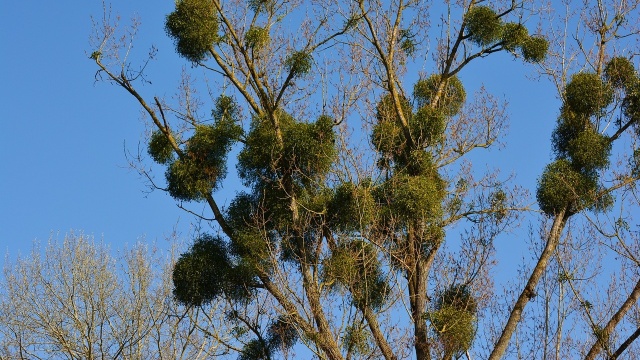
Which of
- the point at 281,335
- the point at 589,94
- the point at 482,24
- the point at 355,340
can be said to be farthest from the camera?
the point at 482,24

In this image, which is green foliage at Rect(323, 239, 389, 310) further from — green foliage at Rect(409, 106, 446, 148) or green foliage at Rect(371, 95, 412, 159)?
green foliage at Rect(409, 106, 446, 148)

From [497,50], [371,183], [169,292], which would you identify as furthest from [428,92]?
[169,292]

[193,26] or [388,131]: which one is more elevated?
[193,26]

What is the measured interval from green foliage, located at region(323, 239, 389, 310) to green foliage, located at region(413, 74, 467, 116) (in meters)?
2.05

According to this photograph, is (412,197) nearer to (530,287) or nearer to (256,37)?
(530,287)

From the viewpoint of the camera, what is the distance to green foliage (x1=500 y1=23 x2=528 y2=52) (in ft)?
38.5

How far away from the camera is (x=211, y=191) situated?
11023mm

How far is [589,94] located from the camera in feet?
35.6

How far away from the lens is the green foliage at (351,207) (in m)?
10.2

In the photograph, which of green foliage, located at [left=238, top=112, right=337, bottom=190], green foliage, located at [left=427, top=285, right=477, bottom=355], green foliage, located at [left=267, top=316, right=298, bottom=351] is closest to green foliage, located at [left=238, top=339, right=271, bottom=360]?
green foliage, located at [left=267, top=316, right=298, bottom=351]

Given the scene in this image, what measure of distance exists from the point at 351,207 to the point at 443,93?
7.49 ft

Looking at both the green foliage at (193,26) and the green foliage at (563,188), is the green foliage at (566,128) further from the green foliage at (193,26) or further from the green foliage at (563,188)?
the green foliage at (193,26)

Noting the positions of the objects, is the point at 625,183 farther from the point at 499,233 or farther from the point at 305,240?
the point at 305,240

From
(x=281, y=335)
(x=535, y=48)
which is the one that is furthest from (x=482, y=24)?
(x=281, y=335)
